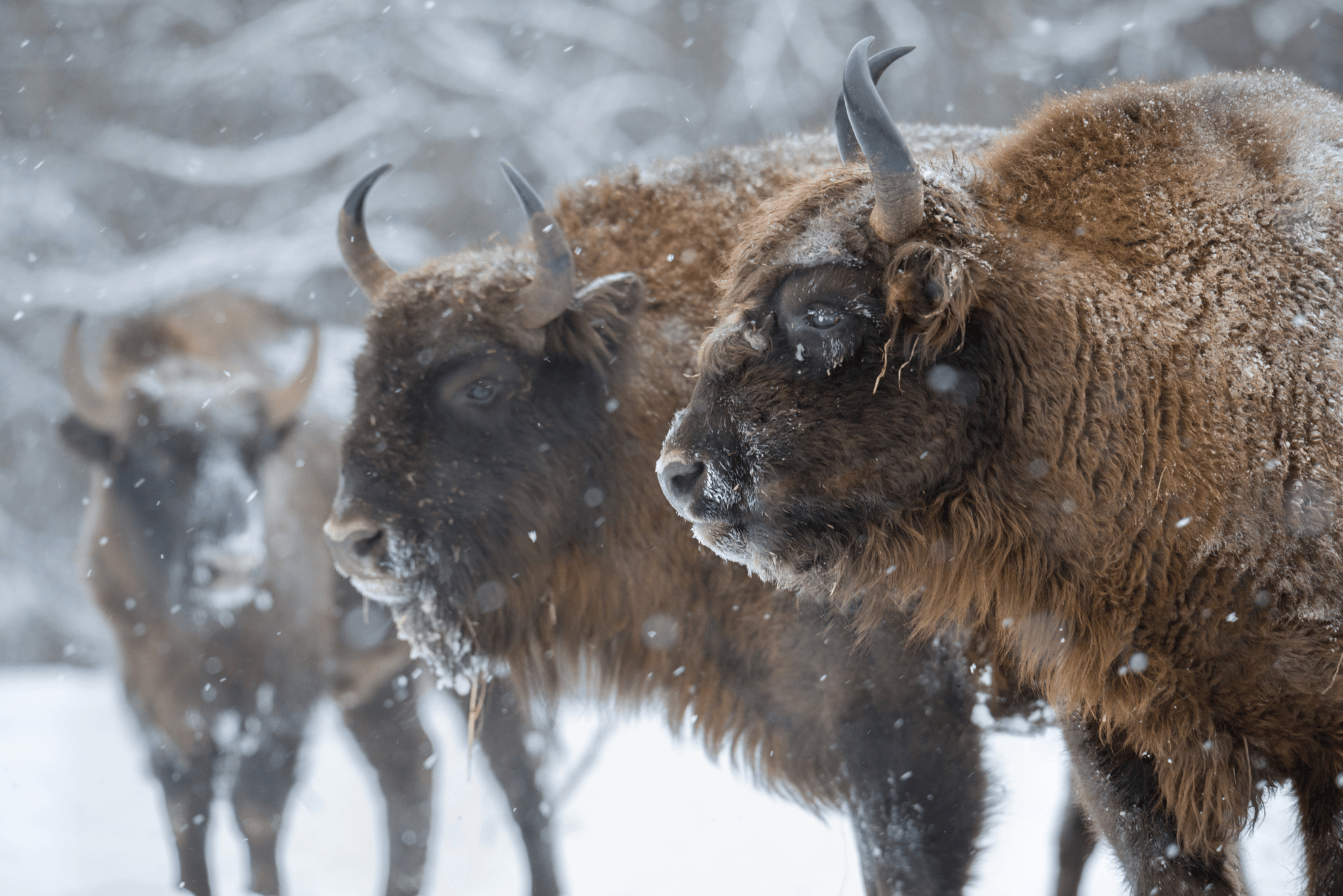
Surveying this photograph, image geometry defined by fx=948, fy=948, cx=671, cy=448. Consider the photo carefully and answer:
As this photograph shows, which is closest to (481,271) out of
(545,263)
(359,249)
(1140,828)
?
(545,263)

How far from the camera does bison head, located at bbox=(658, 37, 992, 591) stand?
2104 millimetres

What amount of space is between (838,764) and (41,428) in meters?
10.4

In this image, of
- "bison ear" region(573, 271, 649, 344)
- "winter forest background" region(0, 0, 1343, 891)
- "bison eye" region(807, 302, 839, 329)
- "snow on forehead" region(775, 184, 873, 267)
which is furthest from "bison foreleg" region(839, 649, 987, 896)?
"winter forest background" region(0, 0, 1343, 891)

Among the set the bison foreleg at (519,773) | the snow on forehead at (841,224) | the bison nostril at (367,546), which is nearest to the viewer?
the snow on forehead at (841,224)

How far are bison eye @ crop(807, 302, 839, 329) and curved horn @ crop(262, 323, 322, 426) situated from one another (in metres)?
3.26

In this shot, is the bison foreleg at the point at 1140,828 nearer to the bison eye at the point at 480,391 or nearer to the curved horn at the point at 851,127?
the curved horn at the point at 851,127

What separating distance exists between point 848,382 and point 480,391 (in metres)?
1.45

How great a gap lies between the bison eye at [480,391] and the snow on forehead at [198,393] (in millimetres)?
1904

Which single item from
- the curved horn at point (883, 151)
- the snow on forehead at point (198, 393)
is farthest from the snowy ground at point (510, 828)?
the curved horn at point (883, 151)

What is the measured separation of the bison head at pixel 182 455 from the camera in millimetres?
4191

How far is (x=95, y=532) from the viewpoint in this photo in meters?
4.59

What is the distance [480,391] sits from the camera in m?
3.17

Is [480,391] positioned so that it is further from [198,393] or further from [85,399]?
[85,399]

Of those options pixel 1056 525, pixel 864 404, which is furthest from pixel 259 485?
pixel 1056 525
